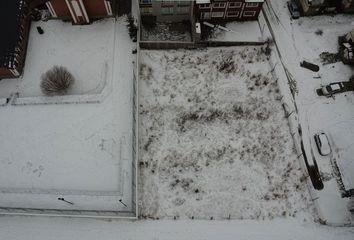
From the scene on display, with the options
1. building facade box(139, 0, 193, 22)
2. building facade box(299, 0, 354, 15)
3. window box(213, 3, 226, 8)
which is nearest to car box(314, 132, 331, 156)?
building facade box(299, 0, 354, 15)

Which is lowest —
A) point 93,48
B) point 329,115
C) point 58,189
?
point 58,189

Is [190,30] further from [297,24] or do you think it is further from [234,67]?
[297,24]

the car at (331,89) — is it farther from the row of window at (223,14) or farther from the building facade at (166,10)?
the building facade at (166,10)

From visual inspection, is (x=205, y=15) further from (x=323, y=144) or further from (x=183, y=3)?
(x=323, y=144)

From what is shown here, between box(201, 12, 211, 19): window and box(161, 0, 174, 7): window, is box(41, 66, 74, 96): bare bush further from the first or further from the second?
box(201, 12, 211, 19): window

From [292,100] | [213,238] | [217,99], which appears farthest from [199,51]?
[213,238]

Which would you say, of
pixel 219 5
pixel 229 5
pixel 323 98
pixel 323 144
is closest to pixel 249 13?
pixel 229 5
